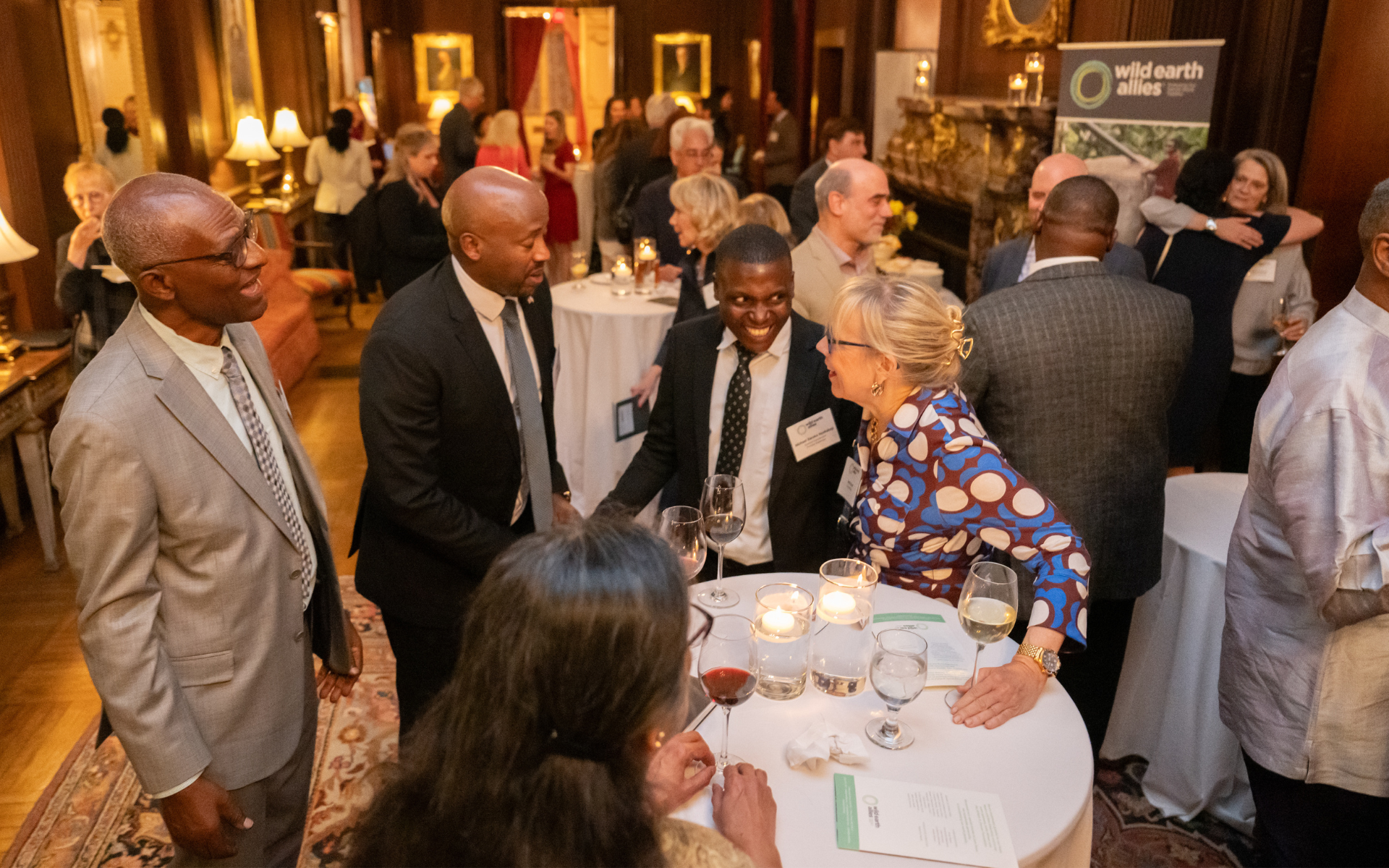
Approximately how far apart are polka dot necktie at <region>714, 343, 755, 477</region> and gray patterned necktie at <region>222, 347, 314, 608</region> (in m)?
1.04

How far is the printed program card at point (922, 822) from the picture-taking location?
4.54 feet

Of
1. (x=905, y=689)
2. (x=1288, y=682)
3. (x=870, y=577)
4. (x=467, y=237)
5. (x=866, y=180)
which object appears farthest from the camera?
(x=866, y=180)

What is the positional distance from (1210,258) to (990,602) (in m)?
3.00

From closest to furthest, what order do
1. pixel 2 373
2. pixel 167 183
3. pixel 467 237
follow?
pixel 167 183 < pixel 467 237 < pixel 2 373

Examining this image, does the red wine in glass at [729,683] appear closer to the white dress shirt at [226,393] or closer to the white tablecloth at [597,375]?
the white dress shirt at [226,393]

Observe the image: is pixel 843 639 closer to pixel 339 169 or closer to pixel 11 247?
pixel 11 247

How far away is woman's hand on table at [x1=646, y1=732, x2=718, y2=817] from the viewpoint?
1.42 metres

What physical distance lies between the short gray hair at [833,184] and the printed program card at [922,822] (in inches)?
92.9

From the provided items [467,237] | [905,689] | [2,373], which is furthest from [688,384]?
[2,373]

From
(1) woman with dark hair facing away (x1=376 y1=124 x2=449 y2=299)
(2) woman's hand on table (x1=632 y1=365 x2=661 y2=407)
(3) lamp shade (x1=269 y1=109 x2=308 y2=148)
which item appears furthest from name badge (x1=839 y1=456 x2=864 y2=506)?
(3) lamp shade (x1=269 y1=109 x2=308 y2=148)

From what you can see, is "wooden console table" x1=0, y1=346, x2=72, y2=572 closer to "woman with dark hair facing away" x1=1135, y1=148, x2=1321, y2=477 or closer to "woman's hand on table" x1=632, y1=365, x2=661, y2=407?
"woman's hand on table" x1=632, y1=365, x2=661, y2=407

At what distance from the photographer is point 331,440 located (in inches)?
228

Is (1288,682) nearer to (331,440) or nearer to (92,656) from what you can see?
(92,656)

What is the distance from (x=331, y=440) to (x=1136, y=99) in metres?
4.74
